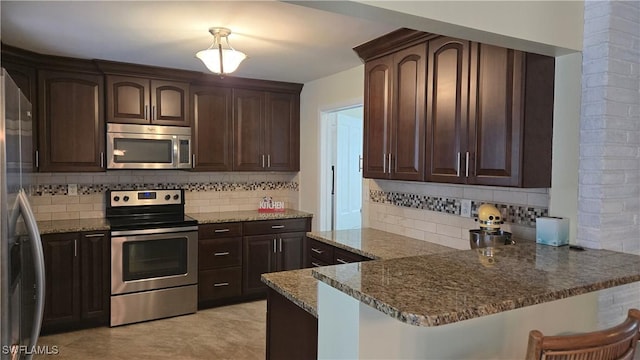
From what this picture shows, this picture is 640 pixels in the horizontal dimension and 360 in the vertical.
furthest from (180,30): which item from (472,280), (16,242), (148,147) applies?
(472,280)

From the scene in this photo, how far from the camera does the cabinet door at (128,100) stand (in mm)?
3910

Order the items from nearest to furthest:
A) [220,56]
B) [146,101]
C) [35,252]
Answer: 1. [35,252]
2. [220,56]
3. [146,101]

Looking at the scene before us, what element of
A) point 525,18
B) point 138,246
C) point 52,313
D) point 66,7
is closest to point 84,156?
point 138,246

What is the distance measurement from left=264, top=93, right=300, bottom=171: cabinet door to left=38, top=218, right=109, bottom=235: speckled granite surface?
1.71 m

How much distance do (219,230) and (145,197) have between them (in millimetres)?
775

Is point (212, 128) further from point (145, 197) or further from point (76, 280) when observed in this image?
point (76, 280)

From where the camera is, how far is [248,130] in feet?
15.1

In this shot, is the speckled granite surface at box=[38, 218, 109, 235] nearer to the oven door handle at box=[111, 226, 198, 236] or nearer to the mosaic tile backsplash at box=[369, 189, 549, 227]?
the oven door handle at box=[111, 226, 198, 236]

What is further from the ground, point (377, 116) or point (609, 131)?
point (377, 116)

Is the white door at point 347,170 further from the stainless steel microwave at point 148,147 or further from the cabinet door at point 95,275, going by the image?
the cabinet door at point 95,275

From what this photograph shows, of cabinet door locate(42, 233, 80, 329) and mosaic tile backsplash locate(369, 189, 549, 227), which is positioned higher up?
mosaic tile backsplash locate(369, 189, 549, 227)

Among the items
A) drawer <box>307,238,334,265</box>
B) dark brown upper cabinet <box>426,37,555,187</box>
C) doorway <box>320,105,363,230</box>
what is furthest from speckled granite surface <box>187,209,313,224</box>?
dark brown upper cabinet <box>426,37,555,187</box>

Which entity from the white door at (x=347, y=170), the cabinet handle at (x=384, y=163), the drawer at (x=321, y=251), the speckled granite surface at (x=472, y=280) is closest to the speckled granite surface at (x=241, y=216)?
the white door at (x=347, y=170)

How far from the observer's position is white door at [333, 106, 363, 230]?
4742 millimetres
